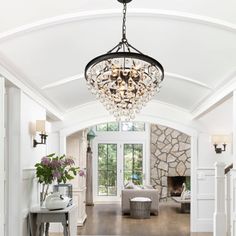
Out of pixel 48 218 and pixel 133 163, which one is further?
pixel 133 163

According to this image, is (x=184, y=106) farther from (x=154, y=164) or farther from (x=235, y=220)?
(x=154, y=164)

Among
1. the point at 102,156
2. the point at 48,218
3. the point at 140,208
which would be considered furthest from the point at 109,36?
the point at 102,156

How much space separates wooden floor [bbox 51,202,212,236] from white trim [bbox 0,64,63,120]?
2.26m

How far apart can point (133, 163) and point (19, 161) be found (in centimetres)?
784

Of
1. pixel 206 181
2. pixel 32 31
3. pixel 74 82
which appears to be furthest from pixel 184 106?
pixel 32 31

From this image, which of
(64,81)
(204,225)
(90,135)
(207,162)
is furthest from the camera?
(90,135)

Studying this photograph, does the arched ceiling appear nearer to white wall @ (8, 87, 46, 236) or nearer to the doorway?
white wall @ (8, 87, 46, 236)

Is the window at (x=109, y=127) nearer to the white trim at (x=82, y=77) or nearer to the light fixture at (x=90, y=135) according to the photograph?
the light fixture at (x=90, y=135)

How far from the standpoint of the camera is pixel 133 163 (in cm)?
1193

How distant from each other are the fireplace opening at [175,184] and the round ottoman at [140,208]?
277 centimetres

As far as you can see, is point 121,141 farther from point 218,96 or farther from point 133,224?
point 218,96

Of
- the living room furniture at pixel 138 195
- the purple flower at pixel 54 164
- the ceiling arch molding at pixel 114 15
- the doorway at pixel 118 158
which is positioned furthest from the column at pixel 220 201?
the doorway at pixel 118 158

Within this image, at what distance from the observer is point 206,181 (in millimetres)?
7637

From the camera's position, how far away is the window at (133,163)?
38.9 feet
